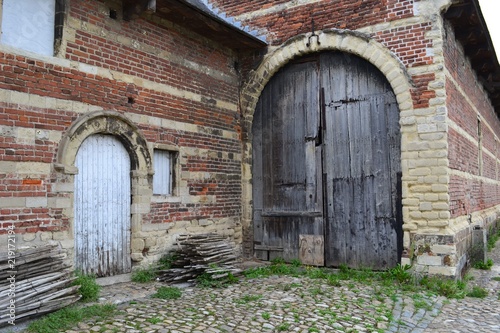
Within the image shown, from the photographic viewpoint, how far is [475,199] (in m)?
9.81

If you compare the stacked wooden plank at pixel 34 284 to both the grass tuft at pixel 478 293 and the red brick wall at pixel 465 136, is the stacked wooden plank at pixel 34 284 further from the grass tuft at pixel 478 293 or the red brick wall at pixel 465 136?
the red brick wall at pixel 465 136

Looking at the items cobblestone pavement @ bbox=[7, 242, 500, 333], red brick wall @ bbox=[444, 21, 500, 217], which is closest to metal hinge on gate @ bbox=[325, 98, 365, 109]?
red brick wall @ bbox=[444, 21, 500, 217]

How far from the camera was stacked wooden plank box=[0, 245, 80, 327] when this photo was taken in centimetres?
453

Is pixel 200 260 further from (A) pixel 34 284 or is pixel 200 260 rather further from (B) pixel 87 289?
(A) pixel 34 284

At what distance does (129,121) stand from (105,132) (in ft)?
1.46

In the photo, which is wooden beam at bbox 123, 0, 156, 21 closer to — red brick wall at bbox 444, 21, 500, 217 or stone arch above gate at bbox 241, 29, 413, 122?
stone arch above gate at bbox 241, 29, 413, 122

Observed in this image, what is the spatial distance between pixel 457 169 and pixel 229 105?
4.66m

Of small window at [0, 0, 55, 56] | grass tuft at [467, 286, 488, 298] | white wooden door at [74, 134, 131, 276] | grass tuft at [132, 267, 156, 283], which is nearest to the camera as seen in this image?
small window at [0, 0, 55, 56]

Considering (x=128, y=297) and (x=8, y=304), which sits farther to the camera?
(x=128, y=297)

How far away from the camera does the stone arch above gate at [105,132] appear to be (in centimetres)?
581

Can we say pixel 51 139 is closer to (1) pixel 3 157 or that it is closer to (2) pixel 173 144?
(1) pixel 3 157

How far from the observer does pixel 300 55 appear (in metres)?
8.62

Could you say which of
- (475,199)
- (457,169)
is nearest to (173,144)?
(457,169)

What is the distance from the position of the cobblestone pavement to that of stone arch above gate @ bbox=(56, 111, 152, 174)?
1.89 m
